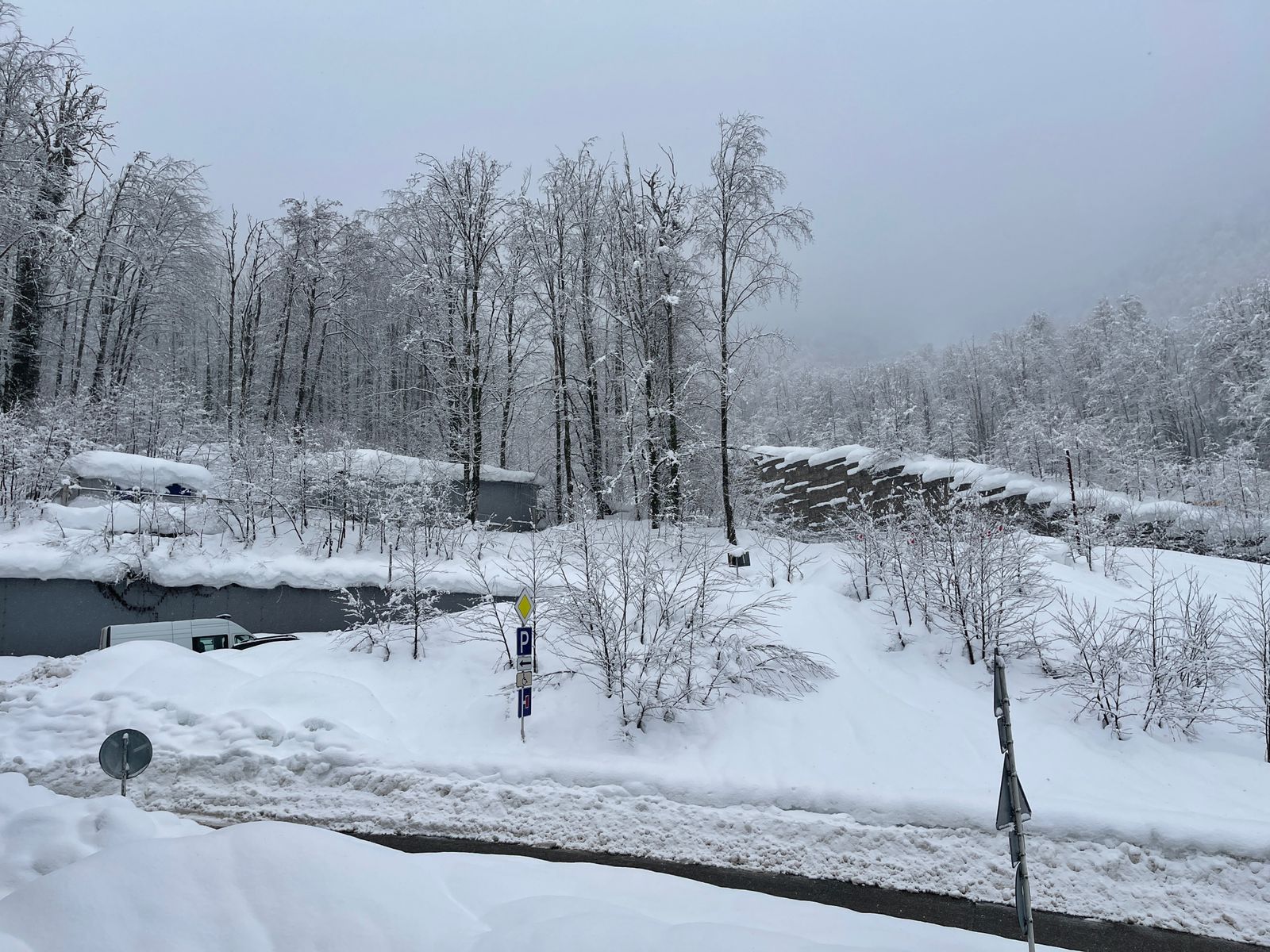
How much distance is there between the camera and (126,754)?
17.1ft

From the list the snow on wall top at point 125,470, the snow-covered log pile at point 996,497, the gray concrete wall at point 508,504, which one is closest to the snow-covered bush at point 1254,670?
the snow-covered log pile at point 996,497

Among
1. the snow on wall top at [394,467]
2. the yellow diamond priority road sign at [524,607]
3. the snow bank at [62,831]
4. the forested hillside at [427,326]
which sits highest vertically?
the forested hillside at [427,326]

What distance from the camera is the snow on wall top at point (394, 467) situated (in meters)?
17.3

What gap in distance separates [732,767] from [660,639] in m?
2.39

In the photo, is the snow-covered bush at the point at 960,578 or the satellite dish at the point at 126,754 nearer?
the satellite dish at the point at 126,754

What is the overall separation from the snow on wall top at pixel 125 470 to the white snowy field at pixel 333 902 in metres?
13.7

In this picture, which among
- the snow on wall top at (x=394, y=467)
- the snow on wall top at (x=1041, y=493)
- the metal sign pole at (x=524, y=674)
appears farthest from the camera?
the snow on wall top at (x=1041, y=493)

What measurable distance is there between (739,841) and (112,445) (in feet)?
87.3

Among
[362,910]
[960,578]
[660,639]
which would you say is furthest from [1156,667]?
A: [362,910]

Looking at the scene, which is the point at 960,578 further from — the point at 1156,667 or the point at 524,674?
the point at 524,674

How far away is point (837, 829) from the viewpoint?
6.59 meters

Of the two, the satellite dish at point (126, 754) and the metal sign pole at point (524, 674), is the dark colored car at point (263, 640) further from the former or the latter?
the satellite dish at point (126, 754)

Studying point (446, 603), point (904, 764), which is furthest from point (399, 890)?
point (446, 603)

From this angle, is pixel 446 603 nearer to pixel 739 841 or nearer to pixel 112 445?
pixel 739 841
